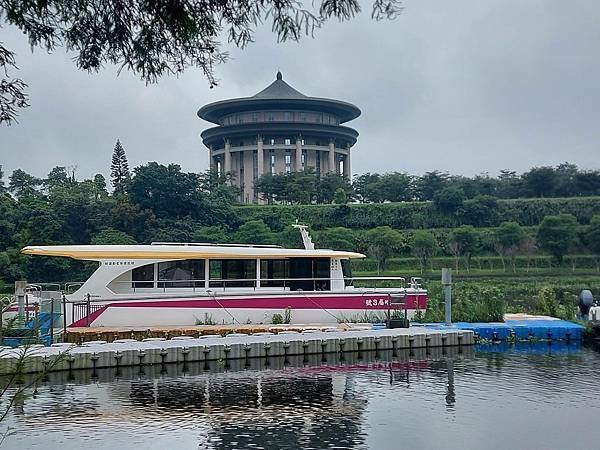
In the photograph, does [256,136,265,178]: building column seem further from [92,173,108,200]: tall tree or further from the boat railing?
the boat railing

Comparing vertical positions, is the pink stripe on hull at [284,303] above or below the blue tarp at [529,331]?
above

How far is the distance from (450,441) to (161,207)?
1415 inches

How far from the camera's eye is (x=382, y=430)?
11.5m

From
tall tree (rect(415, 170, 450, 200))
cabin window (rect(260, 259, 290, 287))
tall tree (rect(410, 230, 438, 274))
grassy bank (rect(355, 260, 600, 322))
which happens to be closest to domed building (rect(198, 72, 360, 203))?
tall tree (rect(415, 170, 450, 200))

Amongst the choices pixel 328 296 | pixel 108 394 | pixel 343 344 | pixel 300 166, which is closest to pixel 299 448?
pixel 108 394

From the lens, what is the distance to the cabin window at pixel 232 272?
2086 centimetres

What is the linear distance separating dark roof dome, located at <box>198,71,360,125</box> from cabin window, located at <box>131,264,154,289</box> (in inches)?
2124

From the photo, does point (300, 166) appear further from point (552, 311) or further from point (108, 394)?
point (108, 394)

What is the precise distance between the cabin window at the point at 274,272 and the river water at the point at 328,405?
3.93 meters

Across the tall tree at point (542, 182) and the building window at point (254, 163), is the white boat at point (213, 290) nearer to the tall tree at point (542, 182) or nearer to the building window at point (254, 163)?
the tall tree at point (542, 182)

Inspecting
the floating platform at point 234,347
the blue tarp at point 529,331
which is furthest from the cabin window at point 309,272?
the blue tarp at point 529,331

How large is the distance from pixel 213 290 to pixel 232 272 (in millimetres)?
767

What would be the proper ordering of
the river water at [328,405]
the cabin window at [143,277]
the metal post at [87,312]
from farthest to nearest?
the cabin window at [143,277], the metal post at [87,312], the river water at [328,405]

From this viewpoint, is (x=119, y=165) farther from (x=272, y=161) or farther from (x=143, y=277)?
(x=143, y=277)
